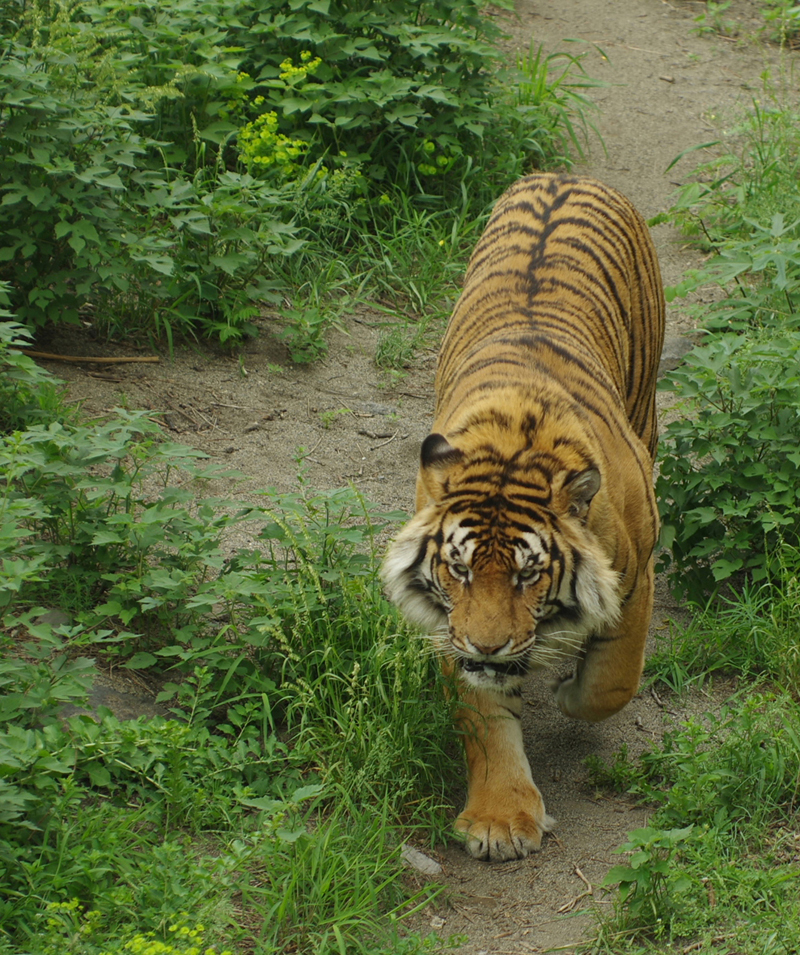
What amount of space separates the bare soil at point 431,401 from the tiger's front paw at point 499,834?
4 centimetres

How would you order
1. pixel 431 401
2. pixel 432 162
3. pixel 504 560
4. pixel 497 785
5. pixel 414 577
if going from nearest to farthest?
1. pixel 504 560
2. pixel 414 577
3. pixel 497 785
4. pixel 431 401
5. pixel 432 162

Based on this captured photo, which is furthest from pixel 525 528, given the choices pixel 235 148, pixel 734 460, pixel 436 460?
pixel 235 148

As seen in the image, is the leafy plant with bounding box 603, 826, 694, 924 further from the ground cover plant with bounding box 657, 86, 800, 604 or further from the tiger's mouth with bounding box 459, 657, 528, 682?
the ground cover plant with bounding box 657, 86, 800, 604

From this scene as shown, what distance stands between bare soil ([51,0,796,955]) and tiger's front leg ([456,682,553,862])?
0.06 metres

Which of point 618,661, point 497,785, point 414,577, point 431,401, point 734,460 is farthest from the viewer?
point 431,401

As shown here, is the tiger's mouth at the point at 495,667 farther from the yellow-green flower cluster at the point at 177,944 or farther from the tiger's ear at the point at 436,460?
the yellow-green flower cluster at the point at 177,944

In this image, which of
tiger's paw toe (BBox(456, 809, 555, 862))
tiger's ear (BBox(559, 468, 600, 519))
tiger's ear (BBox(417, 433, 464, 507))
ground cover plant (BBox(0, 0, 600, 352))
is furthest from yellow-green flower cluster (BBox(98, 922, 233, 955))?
ground cover plant (BBox(0, 0, 600, 352))

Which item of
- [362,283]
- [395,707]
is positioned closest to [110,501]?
[395,707]

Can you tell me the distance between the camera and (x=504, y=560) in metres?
2.68

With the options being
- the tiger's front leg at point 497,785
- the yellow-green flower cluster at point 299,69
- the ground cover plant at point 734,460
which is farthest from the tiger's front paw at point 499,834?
the yellow-green flower cluster at point 299,69

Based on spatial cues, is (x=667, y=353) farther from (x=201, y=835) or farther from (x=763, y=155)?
(x=201, y=835)

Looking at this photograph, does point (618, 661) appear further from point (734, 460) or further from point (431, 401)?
point (431, 401)

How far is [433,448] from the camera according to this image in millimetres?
2791

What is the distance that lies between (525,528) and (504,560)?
0.10 meters
